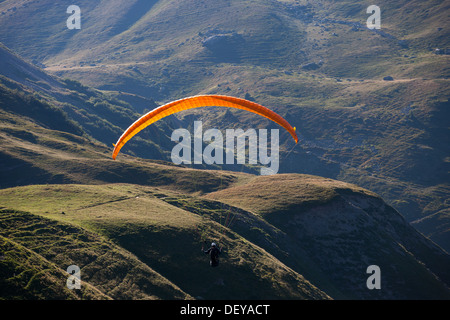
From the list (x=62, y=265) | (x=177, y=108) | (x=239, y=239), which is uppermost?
(x=177, y=108)

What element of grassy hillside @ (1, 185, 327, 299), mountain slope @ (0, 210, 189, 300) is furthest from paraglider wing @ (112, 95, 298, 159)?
grassy hillside @ (1, 185, 327, 299)

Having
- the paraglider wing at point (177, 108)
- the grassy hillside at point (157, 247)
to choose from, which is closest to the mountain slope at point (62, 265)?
the grassy hillside at point (157, 247)

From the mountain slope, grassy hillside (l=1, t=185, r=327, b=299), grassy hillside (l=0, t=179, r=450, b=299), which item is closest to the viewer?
the mountain slope

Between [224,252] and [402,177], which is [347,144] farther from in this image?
[224,252]

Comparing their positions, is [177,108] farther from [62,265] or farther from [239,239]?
[239,239]

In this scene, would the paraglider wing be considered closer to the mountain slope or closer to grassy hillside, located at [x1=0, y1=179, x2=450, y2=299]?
the mountain slope

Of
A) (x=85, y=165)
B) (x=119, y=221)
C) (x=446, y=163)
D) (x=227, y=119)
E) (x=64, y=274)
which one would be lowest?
(x=64, y=274)

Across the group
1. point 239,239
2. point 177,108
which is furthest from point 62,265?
point 239,239

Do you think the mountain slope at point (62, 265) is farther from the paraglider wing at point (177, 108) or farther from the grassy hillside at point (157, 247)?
the paraglider wing at point (177, 108)

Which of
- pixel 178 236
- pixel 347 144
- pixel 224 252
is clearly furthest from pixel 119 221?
pixel 347 144

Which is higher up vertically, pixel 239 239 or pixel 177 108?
pixel 177 108

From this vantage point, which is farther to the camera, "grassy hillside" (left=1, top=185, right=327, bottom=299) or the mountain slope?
"grassy hillside" (left=1, top=185, right=327, bottom=299)
